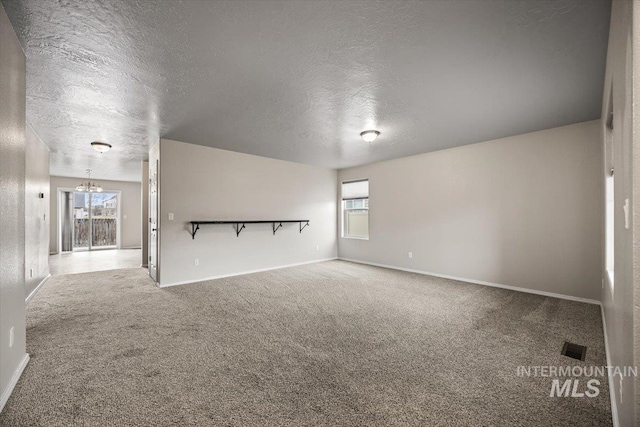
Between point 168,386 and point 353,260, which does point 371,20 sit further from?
point 353,260

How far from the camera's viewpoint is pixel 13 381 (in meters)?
1.83

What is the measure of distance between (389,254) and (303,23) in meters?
4.98

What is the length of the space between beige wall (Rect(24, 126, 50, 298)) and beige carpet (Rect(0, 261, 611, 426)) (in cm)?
55

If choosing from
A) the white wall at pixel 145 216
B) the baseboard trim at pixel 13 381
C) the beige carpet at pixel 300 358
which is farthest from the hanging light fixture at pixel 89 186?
the baseboard trim at pixel 13 381

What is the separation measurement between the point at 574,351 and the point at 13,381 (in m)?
4.37

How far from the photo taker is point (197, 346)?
95.1 inches

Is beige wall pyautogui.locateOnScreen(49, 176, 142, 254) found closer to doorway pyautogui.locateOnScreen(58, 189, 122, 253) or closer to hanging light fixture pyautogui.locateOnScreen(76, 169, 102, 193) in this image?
doorway pyautogui.locateOnScreen(58, 189, 122, 253)

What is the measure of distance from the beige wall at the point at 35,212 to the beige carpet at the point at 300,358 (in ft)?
1.80

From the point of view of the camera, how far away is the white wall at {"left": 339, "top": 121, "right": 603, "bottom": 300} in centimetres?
362

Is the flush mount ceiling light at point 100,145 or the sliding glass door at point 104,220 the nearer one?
the flush mount ceiling light at point 100,145

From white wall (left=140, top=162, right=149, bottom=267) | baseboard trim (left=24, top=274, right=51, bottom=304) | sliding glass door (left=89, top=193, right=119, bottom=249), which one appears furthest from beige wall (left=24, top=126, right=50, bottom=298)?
sliding glass door (left=89, top=193, right=119, bottom=249)

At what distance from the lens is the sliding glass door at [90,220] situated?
344 inches

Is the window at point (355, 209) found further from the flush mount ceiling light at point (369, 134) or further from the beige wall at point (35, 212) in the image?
the beige wall at point (35, 212)

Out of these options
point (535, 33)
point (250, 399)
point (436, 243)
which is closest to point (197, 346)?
point (250, 399)
